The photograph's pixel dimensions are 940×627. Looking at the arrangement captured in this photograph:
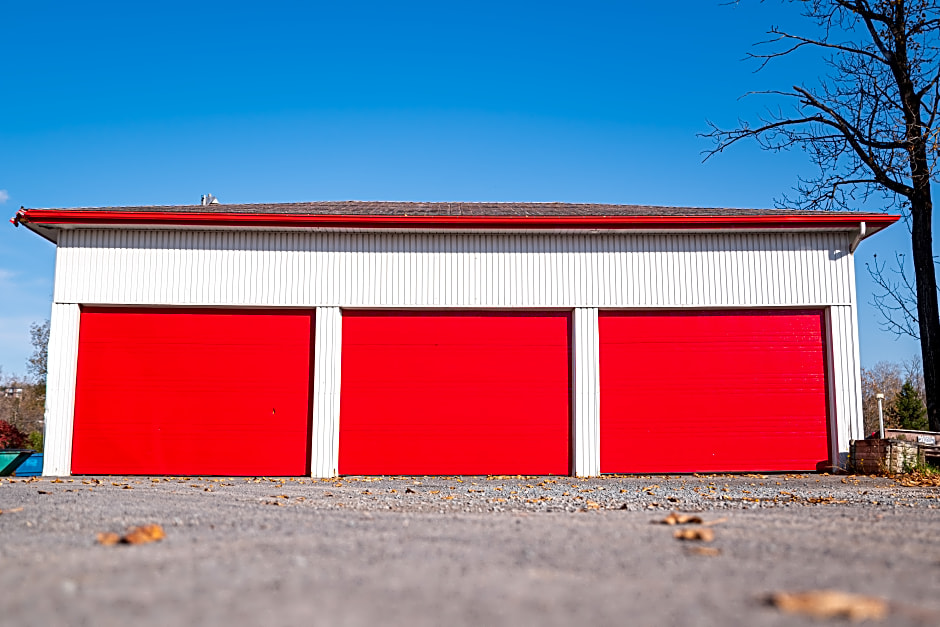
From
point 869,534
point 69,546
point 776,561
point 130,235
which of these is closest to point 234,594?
point 69,546

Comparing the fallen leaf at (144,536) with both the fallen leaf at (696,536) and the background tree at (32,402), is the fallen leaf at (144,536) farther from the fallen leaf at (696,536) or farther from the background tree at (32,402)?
the background tree at (32,402)

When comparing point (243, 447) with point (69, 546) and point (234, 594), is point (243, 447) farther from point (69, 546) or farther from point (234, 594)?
point (234, 594)

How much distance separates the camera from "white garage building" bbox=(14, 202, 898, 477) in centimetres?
1218

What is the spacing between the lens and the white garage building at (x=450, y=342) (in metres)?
12.2

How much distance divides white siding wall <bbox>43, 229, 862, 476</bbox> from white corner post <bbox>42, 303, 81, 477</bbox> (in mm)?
21

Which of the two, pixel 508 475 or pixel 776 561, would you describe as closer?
pixel 776 561

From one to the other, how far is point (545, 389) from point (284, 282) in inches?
169

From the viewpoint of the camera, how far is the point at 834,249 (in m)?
12.6

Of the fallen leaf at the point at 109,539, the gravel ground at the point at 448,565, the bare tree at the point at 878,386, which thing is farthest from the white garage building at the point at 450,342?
the bare tree at the point at 878,386

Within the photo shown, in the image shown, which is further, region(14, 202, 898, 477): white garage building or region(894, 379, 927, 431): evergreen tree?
region(894, 379, 927, 431): evergreen tree

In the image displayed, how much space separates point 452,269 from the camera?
12531mm

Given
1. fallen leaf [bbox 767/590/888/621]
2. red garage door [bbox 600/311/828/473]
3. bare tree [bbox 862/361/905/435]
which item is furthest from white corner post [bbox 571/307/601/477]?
bare tree [bbox 862/361/905/435]

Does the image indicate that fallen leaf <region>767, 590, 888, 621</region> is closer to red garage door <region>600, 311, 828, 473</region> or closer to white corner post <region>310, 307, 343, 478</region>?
red garage door <region>600, 311, 828, 473</region>

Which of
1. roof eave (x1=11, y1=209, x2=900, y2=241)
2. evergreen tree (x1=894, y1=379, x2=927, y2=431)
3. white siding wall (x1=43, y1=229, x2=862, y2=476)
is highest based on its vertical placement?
roof eave (x1=11, y1=209, x2=900, y2=241)
